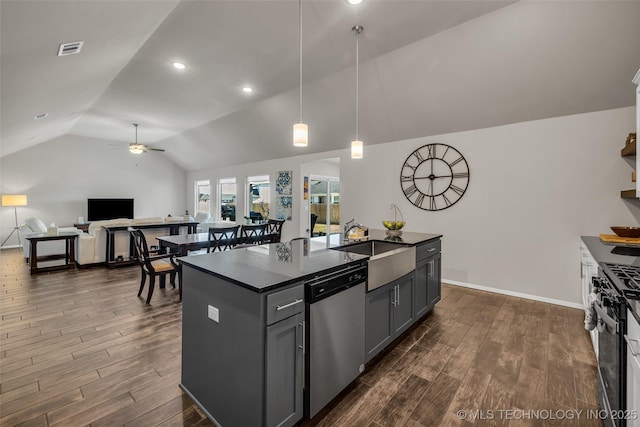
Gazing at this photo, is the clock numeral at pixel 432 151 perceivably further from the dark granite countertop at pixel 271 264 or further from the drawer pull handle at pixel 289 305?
the drawer pull handle at pixel 289 305

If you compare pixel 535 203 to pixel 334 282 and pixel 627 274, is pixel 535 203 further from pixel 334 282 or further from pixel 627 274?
pixel 334 282

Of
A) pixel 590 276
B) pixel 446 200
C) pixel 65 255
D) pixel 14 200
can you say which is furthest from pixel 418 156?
pixel 14 200

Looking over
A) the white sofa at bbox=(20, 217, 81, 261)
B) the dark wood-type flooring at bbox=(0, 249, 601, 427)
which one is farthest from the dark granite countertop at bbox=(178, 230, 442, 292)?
the white sofa at bbox=(20, 217, 81, 261)

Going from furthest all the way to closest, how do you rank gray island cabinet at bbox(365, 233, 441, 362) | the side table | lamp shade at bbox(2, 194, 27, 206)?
1. lamp shade at bbox(2, 194, 27, 206)
2. the side table
3. gray island cabinet at bbox(365, 233, 441, 362)

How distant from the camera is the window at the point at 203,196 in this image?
32.7 feet

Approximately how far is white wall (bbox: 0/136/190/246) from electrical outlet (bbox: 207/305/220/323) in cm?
971

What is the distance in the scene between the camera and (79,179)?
28.0ft

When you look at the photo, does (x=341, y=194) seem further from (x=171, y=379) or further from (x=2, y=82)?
(x=2, y=82)

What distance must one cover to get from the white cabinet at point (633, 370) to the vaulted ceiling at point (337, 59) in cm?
278

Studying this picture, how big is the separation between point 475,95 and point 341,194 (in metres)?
3.02

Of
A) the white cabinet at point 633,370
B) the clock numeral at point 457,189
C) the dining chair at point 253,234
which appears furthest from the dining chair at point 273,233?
the white cabinet at point 633,370

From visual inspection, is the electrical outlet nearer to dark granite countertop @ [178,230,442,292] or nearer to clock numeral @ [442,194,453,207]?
dark granite countertop @ [178,230,442,292]

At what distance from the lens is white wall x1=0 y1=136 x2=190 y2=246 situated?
7.70m

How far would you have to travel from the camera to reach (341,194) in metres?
5.94
